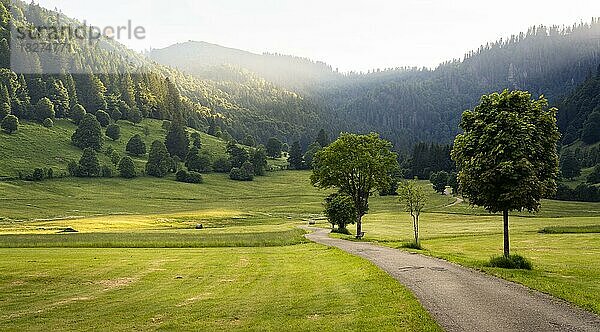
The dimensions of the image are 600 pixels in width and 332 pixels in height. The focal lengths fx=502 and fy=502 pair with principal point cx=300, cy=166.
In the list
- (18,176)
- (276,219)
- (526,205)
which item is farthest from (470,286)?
(18,176)

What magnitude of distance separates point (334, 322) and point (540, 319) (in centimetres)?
711

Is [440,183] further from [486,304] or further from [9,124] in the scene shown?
[486,304]

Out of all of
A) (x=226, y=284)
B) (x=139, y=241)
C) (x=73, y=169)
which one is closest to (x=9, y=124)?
(x=73, y=169)

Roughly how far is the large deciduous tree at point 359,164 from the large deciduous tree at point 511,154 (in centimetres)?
3961

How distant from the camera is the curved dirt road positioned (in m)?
16.5

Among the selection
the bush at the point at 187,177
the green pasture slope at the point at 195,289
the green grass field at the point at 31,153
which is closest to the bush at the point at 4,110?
the green grass field at the point at 31,153

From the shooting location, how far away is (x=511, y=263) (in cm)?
3184

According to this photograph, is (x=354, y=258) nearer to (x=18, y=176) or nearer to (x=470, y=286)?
(x=470, y=286)

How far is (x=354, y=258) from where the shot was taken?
38.0m

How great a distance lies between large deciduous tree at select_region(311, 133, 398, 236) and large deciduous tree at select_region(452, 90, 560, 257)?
39.6 meters

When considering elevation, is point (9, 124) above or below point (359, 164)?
above

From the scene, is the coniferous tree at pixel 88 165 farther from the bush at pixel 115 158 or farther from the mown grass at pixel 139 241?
the mown grass at pixel 139 241

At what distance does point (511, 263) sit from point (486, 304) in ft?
45.0

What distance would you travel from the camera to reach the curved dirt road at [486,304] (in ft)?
54.2
